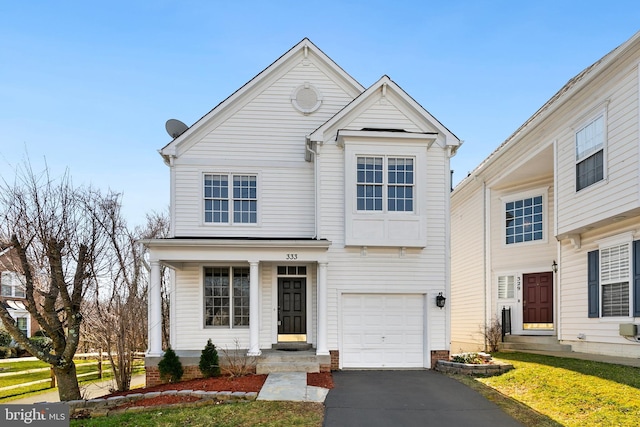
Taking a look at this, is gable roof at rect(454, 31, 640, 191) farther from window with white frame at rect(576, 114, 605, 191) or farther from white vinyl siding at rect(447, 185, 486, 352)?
white vinyl siding at rect(447, 185, 486, 352)

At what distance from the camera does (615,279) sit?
402 inches

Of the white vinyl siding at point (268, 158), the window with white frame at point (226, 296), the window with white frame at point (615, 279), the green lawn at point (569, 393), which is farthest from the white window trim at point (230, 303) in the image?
the window with white frame at point (615, 279)

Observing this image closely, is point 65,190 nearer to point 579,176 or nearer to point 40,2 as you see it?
point 40,2

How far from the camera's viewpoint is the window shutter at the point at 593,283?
10789 mm

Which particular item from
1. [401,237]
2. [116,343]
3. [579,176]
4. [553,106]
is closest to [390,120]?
[401,237]

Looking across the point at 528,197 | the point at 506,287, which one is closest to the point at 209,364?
the point at 506,287

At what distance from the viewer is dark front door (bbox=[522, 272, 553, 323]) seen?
1429 cm

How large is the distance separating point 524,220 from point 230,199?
33.4 feet

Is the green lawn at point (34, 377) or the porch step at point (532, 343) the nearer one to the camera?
the porch step at point (532, 343)

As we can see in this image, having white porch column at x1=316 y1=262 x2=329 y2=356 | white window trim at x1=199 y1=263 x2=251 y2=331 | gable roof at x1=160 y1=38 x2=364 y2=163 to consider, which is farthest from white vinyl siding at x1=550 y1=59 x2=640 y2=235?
white window trim at x1=199 y1=263 x2=251 y2=331

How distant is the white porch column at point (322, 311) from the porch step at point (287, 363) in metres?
0.28

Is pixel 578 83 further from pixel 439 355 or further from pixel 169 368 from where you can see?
pixel 169 368

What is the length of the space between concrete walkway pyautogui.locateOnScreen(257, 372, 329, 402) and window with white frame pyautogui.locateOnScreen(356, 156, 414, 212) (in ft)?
15.5

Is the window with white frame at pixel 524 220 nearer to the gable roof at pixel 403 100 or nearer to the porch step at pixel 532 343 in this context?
the porch step at pixel 532 343
